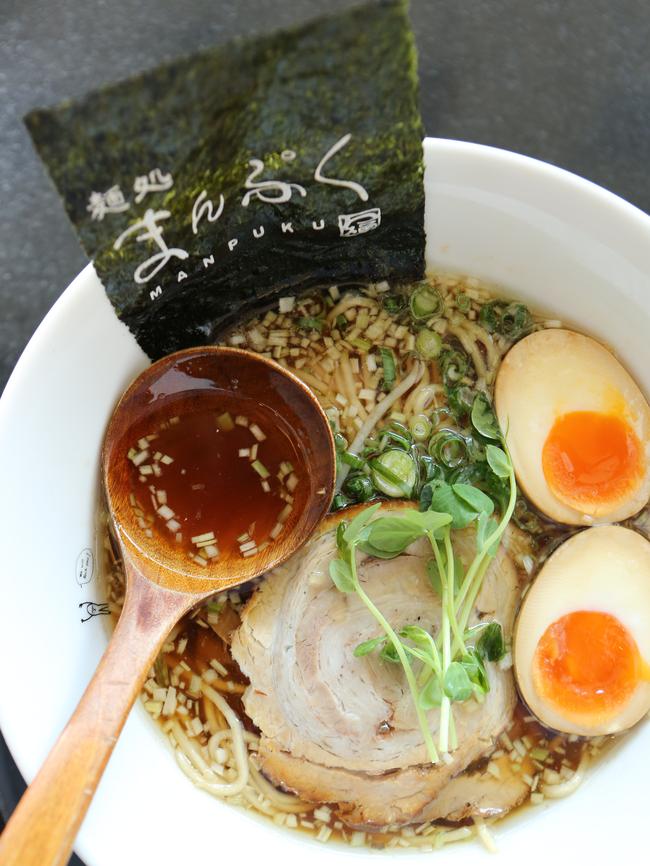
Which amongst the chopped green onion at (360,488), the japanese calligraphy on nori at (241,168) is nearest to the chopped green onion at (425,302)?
A: the japanese calligraphy on nori at (241,168)

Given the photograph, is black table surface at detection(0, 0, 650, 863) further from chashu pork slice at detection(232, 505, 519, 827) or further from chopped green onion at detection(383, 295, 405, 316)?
chashu pork slice at detection(232, 505, 519, 827)

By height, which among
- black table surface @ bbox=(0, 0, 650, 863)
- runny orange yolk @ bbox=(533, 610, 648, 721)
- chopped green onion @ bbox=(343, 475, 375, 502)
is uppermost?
black table surface @ bbox=(0, 0, 650, 863)

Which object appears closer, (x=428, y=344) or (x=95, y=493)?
(x=95, y=493)

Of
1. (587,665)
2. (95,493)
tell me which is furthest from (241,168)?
(587,665)

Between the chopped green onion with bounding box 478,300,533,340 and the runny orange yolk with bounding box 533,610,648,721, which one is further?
the chopped green onion with bounding box 478,300,533,340

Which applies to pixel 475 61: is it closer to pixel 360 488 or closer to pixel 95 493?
pixel 360 488

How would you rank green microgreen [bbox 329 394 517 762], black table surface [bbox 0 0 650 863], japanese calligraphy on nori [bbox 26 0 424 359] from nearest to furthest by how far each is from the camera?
japanese calligraphy on nori [bbox 26 0 424 359]
green microgreen [bbox 329 394 517 762]
black table surface [bbox 0 0 650 863]

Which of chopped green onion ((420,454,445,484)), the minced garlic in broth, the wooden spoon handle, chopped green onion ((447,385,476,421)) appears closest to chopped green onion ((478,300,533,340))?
the minced garlic in broth
